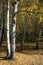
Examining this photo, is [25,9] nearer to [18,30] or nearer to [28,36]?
[18,30]

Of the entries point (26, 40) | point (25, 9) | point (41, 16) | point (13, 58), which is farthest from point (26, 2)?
point (26, 40)

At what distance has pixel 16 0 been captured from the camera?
1548 cm

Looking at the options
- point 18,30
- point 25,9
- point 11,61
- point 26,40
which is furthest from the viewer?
point 26,40

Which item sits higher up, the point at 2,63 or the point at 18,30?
the point at 18,30

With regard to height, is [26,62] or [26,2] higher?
[26,2]

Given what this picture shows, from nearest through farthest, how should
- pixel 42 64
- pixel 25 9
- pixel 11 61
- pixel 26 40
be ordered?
pixel 42 64 < pixel 11 61 < pixel 25 9 < pixel 26 40

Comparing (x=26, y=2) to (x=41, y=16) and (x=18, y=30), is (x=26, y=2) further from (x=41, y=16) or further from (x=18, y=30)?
(x=18, y=30)

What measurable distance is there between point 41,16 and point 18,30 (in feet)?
35.5

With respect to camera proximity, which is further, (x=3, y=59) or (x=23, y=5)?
(x=23, y=5)

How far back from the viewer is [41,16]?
1692cm

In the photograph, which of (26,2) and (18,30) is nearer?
(26,2)

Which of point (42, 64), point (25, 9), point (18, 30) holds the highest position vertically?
point (25, 9)

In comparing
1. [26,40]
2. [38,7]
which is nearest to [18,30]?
[26,40]

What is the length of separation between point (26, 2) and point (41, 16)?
159 cm
